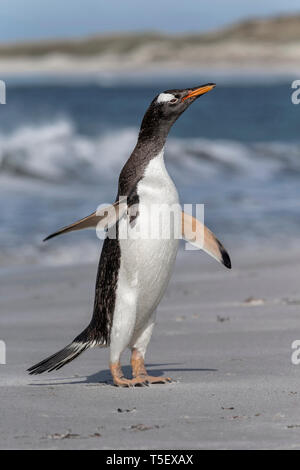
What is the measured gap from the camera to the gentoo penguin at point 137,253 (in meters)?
4.23

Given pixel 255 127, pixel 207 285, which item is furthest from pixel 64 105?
pixel 207 285

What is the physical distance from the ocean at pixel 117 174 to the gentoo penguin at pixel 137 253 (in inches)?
172

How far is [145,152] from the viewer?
4375 millimetres

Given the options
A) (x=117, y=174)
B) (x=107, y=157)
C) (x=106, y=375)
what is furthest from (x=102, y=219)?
(x=107, y=157)

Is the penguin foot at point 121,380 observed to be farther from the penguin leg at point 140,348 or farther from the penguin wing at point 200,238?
the penguin wing at point 200,238

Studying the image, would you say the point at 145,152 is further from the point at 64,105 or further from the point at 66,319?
the point at 64,105

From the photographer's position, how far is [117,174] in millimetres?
17578

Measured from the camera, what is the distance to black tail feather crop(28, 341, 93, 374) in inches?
172

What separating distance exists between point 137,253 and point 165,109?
0.65 m

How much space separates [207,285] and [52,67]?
125581mm

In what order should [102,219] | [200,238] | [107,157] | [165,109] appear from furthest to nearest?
[107,157] < [200,238] < [165,109] < [102,219]

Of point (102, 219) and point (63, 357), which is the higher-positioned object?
point (102, 219)

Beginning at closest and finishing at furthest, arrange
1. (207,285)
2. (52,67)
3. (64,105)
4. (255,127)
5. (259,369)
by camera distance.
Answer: (259,369), (207,285), (255,127), (64,105), (52,67)

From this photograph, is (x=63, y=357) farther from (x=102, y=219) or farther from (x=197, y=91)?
(x=197, y=91)
